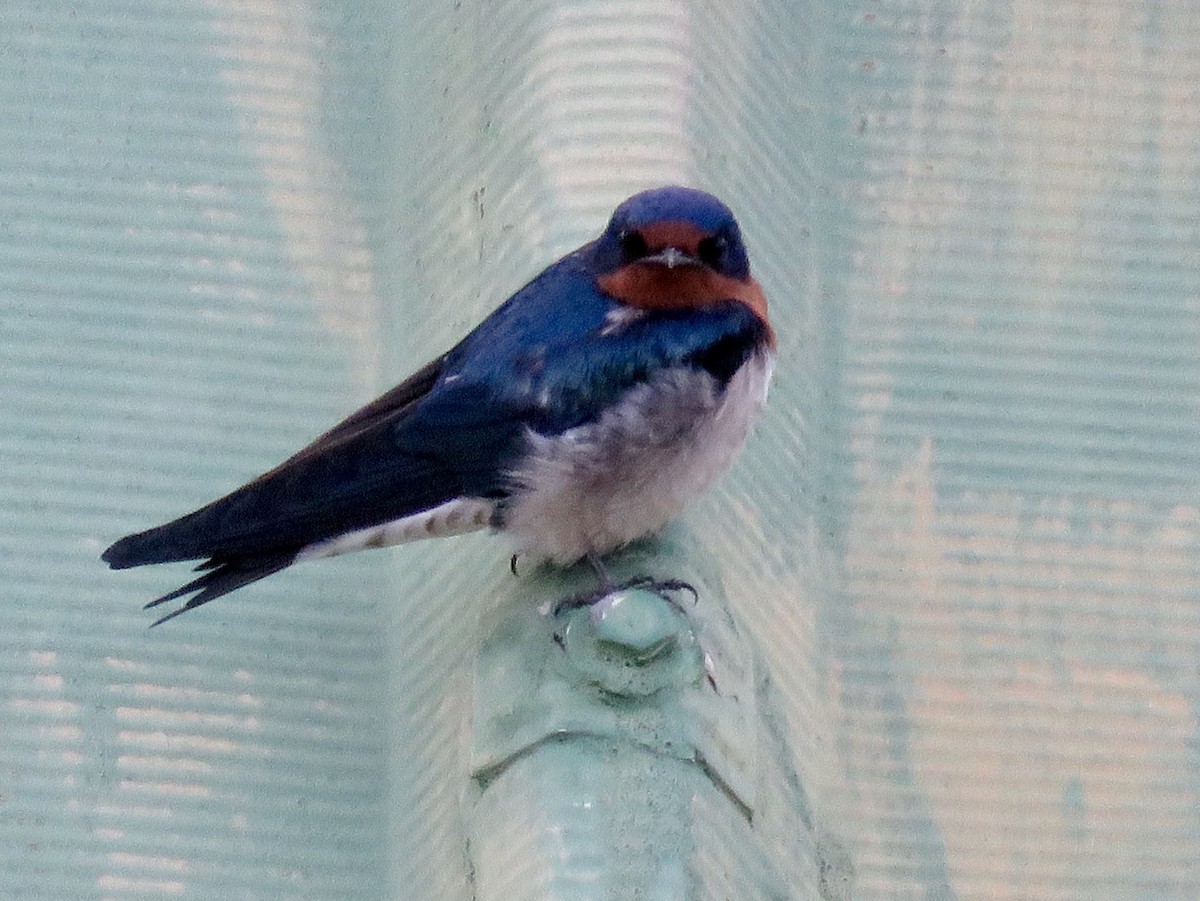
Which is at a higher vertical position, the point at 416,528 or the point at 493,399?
the point at 493,399

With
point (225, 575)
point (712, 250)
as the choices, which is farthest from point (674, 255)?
point (225, 575)

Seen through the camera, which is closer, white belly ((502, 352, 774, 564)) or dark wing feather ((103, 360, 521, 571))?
dark wing feather ((103, 360, 521, 571))

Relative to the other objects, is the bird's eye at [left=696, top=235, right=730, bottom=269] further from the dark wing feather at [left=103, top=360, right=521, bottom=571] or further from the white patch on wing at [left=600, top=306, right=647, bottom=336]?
the dark wing feather at [left=103, top=360, right=521, bottom=571]

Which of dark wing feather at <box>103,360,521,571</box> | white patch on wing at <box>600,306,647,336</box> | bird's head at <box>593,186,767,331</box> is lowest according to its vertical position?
dark wing feather at <box>103,360,521,571</box>

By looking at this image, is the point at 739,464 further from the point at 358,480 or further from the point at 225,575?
the point at 225,575

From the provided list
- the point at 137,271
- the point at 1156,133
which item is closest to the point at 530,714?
the point at 137,271

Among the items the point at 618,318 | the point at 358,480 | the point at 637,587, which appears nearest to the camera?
the point at 637,587

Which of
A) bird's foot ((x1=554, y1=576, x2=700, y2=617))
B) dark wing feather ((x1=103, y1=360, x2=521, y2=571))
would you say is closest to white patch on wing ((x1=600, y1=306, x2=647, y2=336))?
dark wing feather ((x1=103, y1=360, x2=521, y2=571))

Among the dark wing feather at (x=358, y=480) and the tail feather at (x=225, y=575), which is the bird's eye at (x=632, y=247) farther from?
the tail feather at (x=225, y=575)
